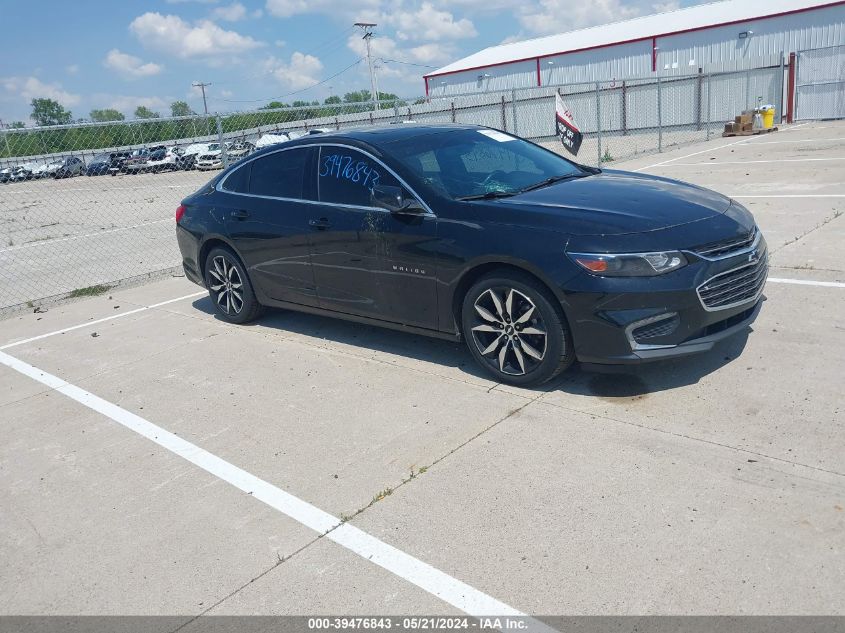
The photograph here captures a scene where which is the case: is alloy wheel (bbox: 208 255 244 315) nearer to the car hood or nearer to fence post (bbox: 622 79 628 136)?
the car hood

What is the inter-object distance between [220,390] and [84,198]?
2081 cm

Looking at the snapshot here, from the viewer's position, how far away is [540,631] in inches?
104

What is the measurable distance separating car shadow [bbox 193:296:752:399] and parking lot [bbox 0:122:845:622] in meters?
0.03

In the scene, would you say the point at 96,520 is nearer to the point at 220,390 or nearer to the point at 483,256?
the point at 220,390

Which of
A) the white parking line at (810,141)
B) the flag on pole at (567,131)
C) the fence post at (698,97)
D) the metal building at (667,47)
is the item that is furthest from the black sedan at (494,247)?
the fence post at (698,97)

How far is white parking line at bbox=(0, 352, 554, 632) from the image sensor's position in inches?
111

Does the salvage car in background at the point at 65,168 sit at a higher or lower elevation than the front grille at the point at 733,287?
higher

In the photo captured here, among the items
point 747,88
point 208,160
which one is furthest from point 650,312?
point 747,88

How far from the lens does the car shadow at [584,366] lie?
4531mm

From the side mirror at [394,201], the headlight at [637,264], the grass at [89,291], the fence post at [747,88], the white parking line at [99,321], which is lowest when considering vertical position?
the white parking line at [99,321]

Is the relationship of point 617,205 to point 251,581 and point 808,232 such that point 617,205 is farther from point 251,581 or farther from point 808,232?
point 808,232

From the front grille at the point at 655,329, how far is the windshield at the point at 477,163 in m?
1.42

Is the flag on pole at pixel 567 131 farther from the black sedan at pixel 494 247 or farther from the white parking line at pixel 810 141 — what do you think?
the white parking line at pixel 810 141

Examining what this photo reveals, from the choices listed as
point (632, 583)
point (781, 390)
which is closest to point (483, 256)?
point (781, 390)
